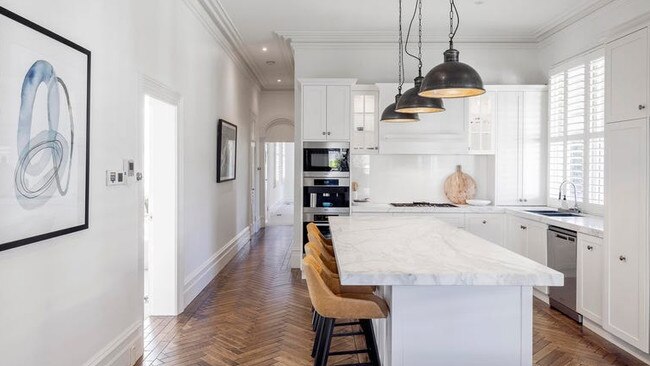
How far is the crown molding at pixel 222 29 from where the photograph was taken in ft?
14.8

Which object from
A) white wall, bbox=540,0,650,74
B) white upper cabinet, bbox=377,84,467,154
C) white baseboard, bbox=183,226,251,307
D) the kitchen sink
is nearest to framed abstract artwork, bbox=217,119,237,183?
white baseboard, bbox=183,226,251,307

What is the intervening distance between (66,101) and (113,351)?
1.74 meters

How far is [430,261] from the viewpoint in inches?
85.5

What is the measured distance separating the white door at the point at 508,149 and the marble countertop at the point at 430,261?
8.40 ft

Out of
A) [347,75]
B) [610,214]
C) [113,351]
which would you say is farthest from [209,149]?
[610,214]

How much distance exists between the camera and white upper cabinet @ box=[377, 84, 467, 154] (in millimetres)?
5363

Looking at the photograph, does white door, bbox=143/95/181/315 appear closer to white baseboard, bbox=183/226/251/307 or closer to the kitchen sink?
white baseboard, bbox=183/226/251/307

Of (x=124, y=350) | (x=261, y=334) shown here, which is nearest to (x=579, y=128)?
(x=261, y=334)

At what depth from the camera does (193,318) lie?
12.9 feet

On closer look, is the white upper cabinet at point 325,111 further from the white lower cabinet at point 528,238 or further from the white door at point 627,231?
the white door at point 627,231

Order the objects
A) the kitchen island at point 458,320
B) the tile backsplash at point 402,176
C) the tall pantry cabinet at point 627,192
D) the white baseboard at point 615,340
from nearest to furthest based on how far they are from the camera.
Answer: the kitchen island at point 458,320 → the tall pantry cabinet at point 627,192 → the white baseboard at point 615,340 → the tile backsplash at point 402,176

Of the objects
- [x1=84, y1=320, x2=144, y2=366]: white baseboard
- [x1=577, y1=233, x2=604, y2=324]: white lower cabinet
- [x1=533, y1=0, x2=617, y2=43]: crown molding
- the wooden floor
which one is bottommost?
the wooden floor

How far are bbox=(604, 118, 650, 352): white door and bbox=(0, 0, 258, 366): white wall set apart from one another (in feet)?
12.7

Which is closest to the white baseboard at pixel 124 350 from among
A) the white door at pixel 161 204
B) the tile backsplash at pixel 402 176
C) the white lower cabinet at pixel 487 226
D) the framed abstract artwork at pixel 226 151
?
the white door at pixel 161 204
